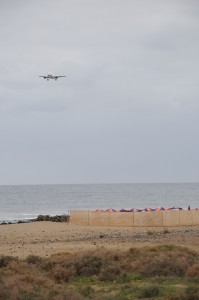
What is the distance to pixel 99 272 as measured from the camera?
17.2 meters

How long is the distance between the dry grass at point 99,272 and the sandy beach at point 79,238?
159 inches

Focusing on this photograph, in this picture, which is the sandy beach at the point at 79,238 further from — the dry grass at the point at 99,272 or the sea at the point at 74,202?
the sea at the point at 74,202

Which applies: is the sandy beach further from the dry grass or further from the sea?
the sea

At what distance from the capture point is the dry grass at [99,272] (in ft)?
43.5

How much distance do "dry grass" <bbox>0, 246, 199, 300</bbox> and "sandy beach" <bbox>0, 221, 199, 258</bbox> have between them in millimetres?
4032

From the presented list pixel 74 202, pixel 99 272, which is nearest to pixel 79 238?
pixel 99 272

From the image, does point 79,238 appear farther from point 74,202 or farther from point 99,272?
point 74,202

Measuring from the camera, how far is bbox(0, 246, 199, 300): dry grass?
1327cm

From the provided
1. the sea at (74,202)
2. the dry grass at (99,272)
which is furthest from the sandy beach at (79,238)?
the sea at (74,202)

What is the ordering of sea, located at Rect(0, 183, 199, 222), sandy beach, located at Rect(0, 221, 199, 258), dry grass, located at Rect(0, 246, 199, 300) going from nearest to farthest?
1. dry grass, located at Rect(0, 246, 199, 300)
2. sandy beach, located at Rect(0, 221, 199, 258)
3. sea, located at Rect(0, 183, 199, 222)

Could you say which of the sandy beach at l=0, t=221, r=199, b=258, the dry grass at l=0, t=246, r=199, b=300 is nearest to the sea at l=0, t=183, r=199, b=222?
the sandy beach at l=0, t=221, r=199, b=258

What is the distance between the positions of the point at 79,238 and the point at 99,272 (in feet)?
40.7

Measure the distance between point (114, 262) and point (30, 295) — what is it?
6.25 metres

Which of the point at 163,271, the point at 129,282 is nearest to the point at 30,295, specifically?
the point at 129,282
